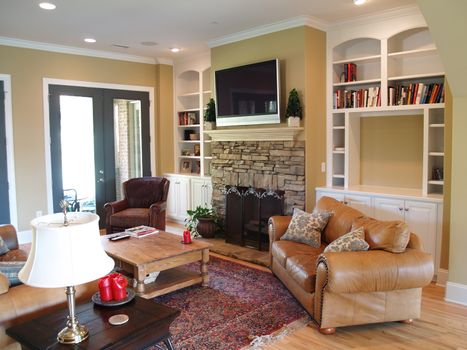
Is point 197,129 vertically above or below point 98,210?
above

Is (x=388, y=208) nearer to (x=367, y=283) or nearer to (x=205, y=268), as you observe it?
(x=367, y=283)

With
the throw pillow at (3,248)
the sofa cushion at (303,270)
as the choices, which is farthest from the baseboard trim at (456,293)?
the throw pillow at (3,248)

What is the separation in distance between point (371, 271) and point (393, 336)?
573 millimetres

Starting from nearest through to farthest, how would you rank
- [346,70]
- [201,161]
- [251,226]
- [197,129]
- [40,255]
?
[40,255] → [346,70] → [251,226] → [201,161] → [197,129]

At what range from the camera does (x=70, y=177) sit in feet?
21.8

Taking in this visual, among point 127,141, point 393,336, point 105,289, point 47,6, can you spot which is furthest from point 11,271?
point 127,141

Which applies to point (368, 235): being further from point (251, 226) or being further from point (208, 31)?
point (208, 31)

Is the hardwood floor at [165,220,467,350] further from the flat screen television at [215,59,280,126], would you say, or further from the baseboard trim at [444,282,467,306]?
the flat screen television at [215,59,280,126]

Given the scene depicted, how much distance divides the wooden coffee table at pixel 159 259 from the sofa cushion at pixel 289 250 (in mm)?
686

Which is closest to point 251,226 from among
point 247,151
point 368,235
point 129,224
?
point 247,151

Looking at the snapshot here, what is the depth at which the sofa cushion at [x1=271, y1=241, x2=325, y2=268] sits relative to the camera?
3918 millimetres

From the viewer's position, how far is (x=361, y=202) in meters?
4.93

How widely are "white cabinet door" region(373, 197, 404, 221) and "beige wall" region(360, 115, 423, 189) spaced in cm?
57

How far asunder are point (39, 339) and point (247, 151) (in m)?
4.07
